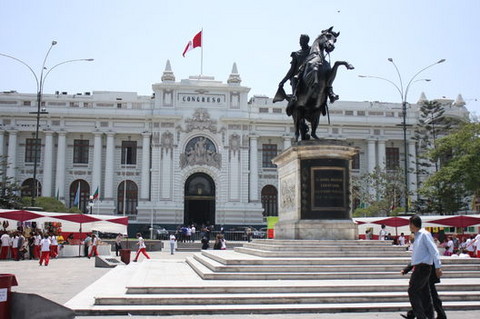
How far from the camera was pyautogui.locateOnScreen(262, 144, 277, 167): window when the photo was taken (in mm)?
52031

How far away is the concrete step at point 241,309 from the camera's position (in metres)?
8.66

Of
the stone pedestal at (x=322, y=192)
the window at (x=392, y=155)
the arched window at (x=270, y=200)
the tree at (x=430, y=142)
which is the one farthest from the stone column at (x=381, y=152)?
the stone pedestal at (x=322, y=192)

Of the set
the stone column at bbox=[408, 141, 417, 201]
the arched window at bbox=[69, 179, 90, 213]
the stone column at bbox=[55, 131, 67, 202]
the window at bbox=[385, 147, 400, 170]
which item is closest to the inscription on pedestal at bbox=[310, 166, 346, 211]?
the arched window at bbox=[69, 179, 90, 213]

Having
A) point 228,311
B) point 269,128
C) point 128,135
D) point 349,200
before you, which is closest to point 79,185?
point 128,135

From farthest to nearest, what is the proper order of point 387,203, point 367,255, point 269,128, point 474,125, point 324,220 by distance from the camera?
point 269,128 < point 387,203 < point 474,125 < point 324,220 < point 367,255

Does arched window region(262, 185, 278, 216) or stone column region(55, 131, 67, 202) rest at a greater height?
stone column region(55, 131, 67, 202)

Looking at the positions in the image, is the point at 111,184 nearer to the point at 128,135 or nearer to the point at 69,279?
the point at 128,135

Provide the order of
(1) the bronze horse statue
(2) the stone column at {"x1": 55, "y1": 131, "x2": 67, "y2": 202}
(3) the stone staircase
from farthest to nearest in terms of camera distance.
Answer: (2) the stone column at {"x1": 55, "y1": 131, "x2": 67, "y2": 202}, (1) the bronze horse statue, (3) the stone staircase

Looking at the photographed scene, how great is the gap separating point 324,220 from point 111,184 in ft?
127

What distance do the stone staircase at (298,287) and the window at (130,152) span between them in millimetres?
39595

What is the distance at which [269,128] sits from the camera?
5175 cm

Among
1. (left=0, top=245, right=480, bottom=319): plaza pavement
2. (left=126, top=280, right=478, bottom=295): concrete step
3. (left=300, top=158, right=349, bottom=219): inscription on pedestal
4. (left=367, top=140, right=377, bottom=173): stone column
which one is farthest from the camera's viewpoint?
(left=367, top=140, right=377, bottom=173): stone column

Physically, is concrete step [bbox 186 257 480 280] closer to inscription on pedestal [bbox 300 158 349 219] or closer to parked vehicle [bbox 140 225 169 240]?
inscription on pedestal [bbox 300 158 349 219]

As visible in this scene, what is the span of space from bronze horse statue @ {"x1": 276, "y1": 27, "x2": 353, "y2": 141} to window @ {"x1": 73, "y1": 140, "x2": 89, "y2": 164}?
39.1 metres
